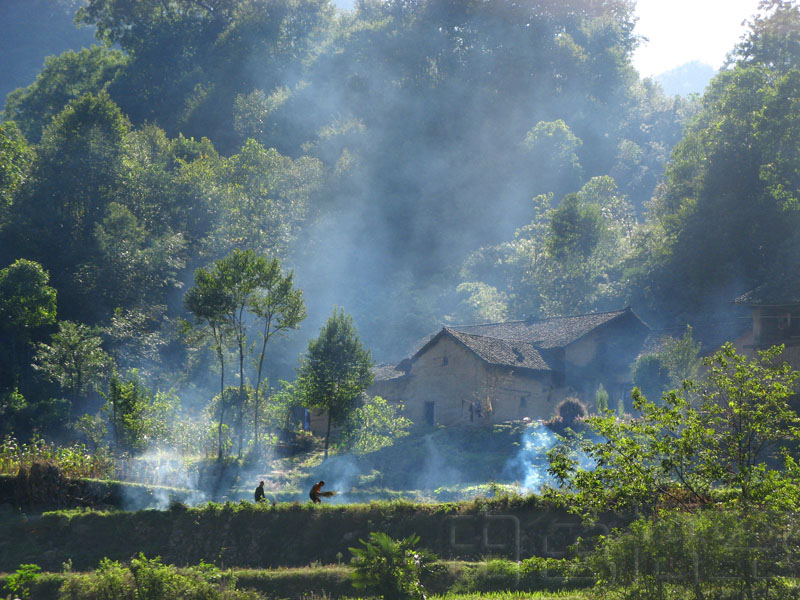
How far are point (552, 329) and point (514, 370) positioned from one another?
287 inches

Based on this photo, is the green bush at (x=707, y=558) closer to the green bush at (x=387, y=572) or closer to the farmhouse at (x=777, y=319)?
the green bush at (x=387, y=572)

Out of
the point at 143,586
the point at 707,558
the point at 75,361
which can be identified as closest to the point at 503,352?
the point at 75,361

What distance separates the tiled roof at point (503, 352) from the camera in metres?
37.1

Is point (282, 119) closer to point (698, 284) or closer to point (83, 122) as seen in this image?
point (83, 122)

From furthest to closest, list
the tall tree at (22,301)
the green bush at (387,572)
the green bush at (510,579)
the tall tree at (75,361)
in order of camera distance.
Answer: the tall tree at (22,301) → the tall tree at (75,361) → the green bush at (510,579) → the green bush at (387,572)

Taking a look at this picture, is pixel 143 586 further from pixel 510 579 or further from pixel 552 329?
pixel 552 329

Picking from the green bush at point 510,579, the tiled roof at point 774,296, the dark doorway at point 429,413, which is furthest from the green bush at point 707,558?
the dark doorway at point 429,413

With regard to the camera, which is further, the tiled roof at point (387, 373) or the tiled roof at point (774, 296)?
the tiled roof at point (387, 373)

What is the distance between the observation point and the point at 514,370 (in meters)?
38.0

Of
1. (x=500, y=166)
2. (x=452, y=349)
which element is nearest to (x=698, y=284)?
(x=452, y=349)

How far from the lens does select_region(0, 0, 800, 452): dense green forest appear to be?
39.3 m

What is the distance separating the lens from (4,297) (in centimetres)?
3834

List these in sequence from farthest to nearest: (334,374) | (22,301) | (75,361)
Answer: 1. (22,301)
2. (75,361)
3. (334,374)

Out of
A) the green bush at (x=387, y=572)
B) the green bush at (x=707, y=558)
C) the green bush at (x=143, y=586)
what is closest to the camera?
the green bush at (x=707, y=558)
